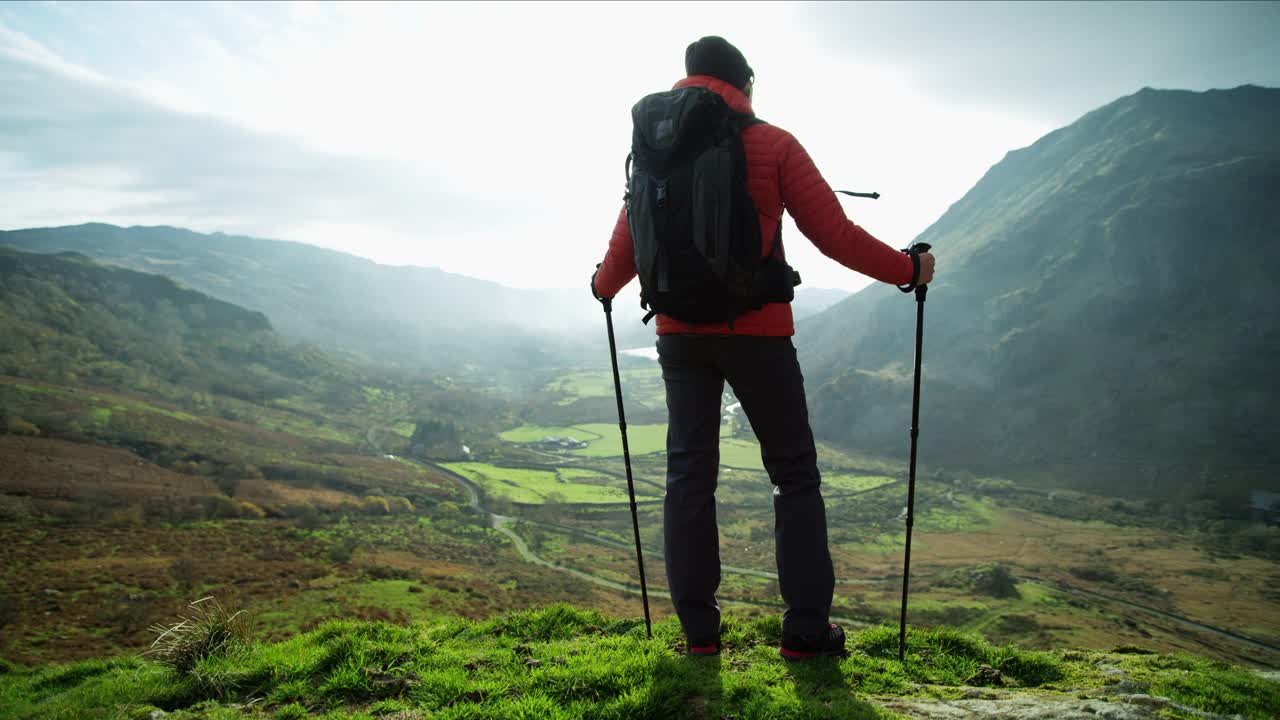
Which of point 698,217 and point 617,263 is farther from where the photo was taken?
point 617,263

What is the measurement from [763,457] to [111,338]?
715 ft

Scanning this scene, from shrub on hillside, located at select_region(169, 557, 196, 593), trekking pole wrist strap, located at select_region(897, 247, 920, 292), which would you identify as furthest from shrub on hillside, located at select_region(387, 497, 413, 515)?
trekking pole wrist strap, located at select_region(897, 247, 920, 292)

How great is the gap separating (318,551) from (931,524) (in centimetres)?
9171

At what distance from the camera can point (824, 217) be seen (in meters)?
3.83

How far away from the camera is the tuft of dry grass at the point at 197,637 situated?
4.89 m

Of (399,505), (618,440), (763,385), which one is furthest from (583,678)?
(618,440)

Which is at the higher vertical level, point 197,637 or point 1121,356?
point 1121,356

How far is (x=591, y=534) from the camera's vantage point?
83.9 m

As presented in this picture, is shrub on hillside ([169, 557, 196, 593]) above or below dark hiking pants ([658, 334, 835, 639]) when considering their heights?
below

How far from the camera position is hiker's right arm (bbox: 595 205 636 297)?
14.2ft

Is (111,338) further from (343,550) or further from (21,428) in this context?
(343,550)

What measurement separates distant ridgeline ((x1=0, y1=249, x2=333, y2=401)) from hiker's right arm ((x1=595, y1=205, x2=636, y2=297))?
16544 cm

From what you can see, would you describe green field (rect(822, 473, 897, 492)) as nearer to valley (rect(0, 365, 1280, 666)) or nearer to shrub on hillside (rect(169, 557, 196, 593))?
valley (rect(0, 365, 1280, 666))

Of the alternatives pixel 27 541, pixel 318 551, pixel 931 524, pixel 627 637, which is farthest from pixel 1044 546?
pixel 27 541
